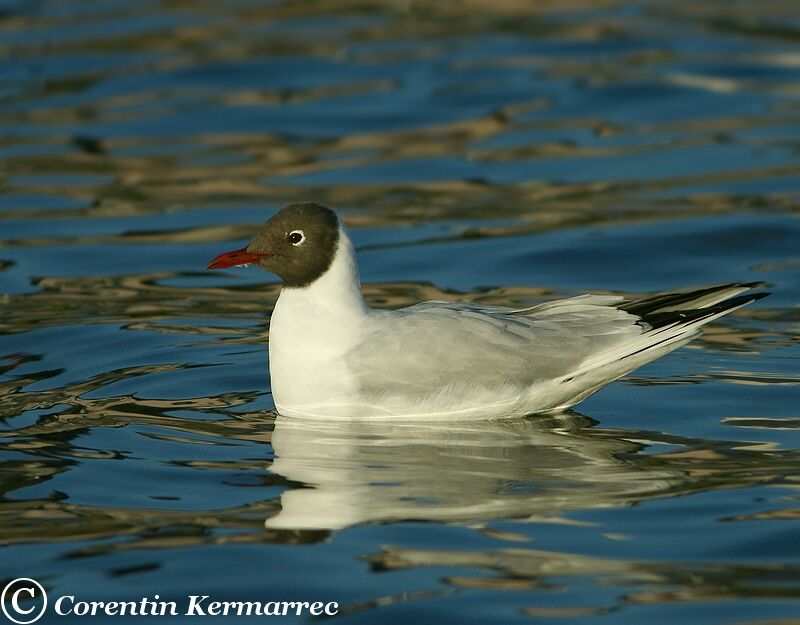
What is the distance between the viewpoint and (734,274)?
41.5 feet

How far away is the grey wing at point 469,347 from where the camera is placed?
8.58m

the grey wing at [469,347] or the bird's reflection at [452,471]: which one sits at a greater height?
the grey wing at [469,347]

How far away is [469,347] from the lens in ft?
28.3

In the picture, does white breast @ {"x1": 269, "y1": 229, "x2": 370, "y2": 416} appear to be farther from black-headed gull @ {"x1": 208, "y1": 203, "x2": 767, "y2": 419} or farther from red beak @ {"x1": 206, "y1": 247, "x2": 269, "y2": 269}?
red beak @ {"x1": 206, "y1": 247, "x2": 269, "y2": 269}

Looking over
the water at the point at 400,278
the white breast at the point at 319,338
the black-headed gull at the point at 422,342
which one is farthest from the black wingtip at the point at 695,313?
the white breast at the point at 319,338

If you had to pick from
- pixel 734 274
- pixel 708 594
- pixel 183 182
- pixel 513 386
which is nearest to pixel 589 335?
pixel 513 386

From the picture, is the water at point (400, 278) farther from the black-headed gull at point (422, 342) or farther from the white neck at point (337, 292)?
the white neck at point (337, 292)

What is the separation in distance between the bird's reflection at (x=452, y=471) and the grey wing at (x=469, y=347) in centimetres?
29

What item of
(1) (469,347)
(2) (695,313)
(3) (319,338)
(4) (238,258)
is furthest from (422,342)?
(2) (695,313)

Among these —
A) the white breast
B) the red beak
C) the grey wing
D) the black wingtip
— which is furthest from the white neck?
the black wingtip

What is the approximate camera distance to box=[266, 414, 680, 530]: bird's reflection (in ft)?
24.1

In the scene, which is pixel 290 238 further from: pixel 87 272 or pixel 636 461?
pixel 87 272

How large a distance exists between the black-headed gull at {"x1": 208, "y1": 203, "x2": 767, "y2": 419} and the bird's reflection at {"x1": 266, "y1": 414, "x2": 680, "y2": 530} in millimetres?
138

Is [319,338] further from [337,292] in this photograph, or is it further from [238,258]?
[238,258]
